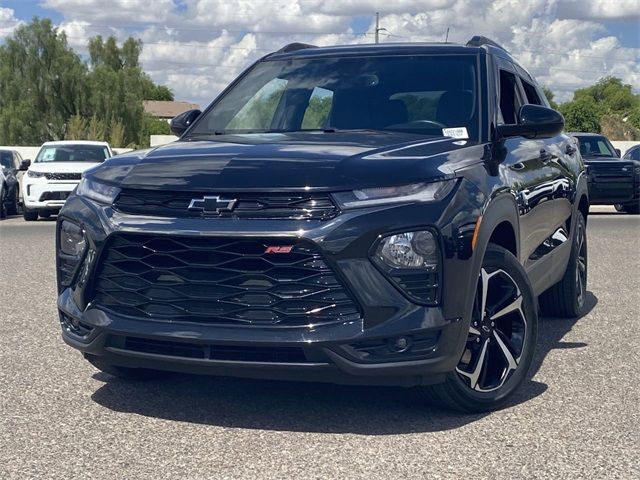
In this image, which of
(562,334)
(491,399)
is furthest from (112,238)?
(562,334)

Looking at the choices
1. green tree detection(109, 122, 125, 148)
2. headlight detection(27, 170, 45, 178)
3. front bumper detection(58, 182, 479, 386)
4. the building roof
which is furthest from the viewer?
the building roof

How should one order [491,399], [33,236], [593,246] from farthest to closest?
[33,236] < [593,246] < [491,399]

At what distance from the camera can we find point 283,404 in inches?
189

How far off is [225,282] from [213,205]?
13.1 inches

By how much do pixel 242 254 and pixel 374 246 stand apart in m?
0.56

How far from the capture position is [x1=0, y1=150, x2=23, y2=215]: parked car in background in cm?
2083

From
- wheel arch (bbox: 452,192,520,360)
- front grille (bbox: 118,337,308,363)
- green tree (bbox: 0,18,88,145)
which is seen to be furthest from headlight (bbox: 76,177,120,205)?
green tree (bbox: 0,18,88,145)

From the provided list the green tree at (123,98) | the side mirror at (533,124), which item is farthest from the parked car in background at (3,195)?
the green tree at (123,98)

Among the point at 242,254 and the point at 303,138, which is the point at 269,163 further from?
the point at 303,138

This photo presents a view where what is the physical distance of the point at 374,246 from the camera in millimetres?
4031

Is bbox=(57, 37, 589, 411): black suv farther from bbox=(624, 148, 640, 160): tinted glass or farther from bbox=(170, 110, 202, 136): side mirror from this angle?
bbox=(624, 148, 640, 160): tinted glass

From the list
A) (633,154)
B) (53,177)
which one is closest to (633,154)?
(633,154)

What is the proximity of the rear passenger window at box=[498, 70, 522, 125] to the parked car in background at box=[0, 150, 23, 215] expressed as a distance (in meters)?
16.2

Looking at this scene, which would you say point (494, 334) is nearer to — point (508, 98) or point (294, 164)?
point (294, 164)
